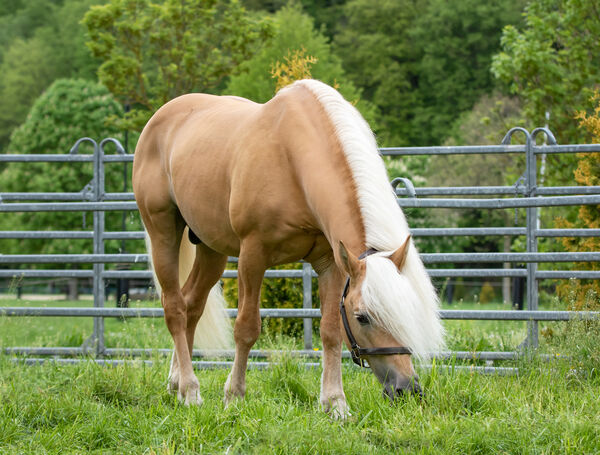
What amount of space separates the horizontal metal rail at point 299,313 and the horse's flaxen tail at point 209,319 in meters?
0.45

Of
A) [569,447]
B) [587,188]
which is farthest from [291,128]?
[587,188]

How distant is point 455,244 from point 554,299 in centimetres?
1589

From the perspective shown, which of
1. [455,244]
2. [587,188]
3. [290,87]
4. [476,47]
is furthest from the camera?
[476,47]

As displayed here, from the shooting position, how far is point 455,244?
20906 mm

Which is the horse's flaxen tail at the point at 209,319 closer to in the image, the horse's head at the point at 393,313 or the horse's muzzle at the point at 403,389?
the horse's head at the point at 393,313

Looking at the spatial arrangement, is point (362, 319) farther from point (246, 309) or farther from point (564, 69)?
point (564, 69)

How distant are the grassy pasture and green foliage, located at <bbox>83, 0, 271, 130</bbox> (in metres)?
11.7

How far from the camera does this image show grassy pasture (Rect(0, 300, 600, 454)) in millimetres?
3238

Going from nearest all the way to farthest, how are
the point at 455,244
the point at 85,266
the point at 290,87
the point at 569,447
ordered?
1. the point at 569,447
2. the point at 290,87
3. the point at 455,244
4. the point at 85,266

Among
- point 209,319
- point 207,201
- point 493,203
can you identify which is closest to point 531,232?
point 493,203

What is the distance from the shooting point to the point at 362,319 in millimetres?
3469

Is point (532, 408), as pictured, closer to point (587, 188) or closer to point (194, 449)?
point (194, 449)

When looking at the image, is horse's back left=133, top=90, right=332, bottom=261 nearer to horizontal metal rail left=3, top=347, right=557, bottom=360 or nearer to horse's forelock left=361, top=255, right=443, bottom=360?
horse's forelock left=361, top=255, right=443, bottom=360

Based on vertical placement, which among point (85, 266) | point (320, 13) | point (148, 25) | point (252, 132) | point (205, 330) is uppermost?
point (320, 13)
